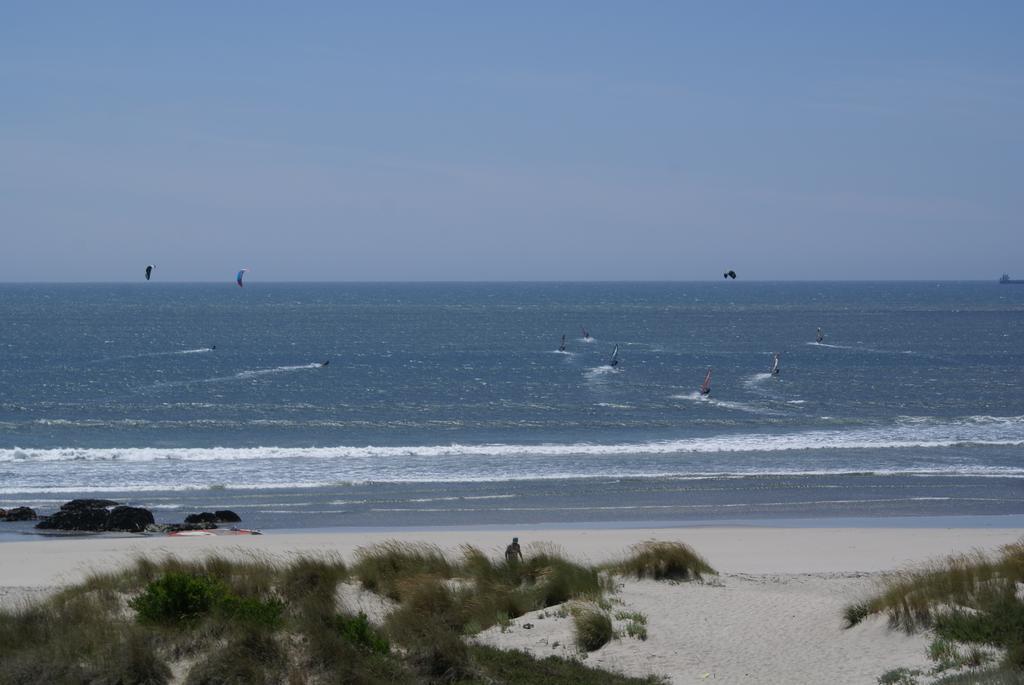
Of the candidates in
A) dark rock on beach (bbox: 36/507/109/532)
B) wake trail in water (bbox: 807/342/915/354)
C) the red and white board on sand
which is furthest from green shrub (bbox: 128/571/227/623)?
wake trail in water (bbox: 807/342/915/354)

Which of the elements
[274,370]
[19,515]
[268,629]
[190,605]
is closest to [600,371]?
[274,370]

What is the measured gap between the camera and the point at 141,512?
25.0 meters

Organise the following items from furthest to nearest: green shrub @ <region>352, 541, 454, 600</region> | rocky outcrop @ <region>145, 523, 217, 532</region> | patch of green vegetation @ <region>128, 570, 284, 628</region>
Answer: rocky outcrop @ <region>145, 523, 217, 532</region> → green shrub @ <region>352, 541, 454, 600</region> → patch of green vegetation @ <region>128, 570, 284, 628</region>

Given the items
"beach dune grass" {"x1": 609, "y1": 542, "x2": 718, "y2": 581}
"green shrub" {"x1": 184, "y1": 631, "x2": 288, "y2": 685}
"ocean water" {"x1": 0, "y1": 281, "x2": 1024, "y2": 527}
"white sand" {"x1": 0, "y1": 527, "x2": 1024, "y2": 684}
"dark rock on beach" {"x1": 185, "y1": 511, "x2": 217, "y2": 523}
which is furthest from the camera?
"ocean water" {"x1": 0, "y1": 281, "x2": 1024, "y2": 527}

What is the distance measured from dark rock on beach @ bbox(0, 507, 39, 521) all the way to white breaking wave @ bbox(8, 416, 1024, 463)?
960cm

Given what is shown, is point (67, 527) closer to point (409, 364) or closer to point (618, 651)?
point (618, 651)

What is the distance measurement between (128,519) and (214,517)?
1.84 meters

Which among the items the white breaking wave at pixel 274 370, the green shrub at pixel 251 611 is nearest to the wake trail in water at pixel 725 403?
the white breaking wave at pixel 274 370

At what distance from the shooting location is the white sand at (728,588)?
39.8 ft

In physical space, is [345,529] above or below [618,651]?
below

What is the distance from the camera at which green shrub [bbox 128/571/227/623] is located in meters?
11.5

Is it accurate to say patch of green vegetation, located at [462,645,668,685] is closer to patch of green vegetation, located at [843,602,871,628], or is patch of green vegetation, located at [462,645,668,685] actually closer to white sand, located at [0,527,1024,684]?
white sand, located at [0,527,1024,684]

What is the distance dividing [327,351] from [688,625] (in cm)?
7452

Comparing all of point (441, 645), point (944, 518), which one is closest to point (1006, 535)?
point (944, 518)
